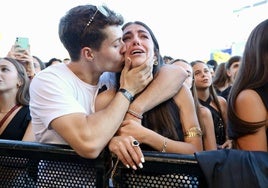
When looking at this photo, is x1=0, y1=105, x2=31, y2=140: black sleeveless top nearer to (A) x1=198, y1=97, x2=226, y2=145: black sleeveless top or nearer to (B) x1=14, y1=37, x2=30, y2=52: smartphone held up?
(B) x1=14, y1=37, x2=30, y2=52: smartphone held up

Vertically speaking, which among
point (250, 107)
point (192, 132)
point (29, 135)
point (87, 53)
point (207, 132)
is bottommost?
point (207, 132)

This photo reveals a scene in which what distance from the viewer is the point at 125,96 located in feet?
4.08

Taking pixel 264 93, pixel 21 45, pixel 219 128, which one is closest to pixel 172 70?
pixel 264 93

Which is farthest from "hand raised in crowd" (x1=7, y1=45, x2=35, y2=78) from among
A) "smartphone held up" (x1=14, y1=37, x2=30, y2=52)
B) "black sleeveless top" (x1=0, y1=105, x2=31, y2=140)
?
"black sleeveless top" (x1=0, y1=105, x2=31, y2=140)

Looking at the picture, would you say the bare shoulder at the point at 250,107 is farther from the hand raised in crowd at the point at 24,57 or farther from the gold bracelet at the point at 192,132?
the hand raised in crowd at the point at 24,57

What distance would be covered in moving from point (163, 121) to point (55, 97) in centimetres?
46

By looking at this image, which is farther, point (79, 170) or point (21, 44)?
point (21, 44)

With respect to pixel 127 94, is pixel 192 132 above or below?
below

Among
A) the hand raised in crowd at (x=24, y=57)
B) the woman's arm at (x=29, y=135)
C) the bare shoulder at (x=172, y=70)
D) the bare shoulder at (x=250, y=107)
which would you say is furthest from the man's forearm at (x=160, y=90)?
the hand raised in crowd at (x=24, y=57)

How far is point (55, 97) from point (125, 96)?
0.27 metres

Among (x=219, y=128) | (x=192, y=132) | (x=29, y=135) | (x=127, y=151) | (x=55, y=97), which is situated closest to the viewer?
(x=127, y=151)

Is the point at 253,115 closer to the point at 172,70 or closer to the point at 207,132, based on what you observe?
the point at 172,70

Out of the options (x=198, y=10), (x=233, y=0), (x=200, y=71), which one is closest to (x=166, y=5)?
(x=198, y=10)

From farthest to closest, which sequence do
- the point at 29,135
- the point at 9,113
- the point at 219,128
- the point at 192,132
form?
the point at 219,128
the point at 9,113
the point at 29,135
the point at 192,132
